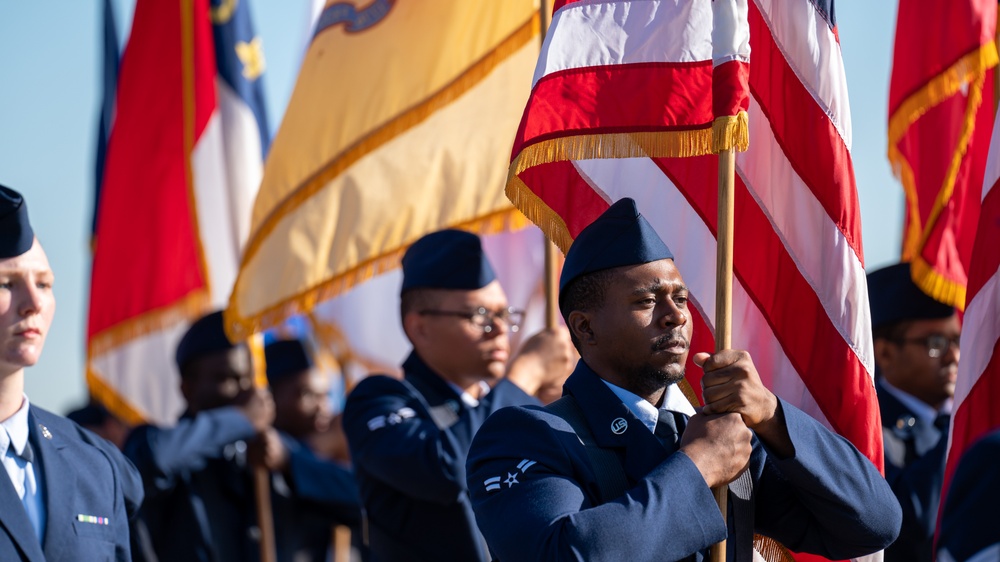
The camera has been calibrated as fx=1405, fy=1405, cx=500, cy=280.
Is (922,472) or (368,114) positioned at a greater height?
(368,114)

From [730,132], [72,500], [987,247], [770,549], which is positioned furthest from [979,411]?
[72,500]

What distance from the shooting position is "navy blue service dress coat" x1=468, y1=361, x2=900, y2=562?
354 centimetres

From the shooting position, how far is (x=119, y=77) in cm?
995

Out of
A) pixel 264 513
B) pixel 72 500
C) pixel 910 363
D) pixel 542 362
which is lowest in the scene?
pixel 264 513

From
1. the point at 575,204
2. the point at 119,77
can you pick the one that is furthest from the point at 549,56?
the point at 119,77

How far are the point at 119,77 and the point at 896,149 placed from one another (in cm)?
568

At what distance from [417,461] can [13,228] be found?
1778 millimetres

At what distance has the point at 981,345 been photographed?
4.72 metres

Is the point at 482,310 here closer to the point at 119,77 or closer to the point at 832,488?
the point at 832,488

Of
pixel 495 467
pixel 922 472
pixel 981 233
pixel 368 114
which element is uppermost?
pixel 368 114

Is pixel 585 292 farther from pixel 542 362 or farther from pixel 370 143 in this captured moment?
pixel 370 143

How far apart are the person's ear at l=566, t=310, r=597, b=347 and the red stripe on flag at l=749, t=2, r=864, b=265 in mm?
1098

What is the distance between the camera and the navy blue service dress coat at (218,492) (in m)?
7.33

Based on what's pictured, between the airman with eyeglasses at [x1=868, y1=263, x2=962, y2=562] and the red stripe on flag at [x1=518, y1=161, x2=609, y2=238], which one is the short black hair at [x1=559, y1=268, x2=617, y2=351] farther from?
the airman with eyeglasses at [x1=868, y1=263, x2=962, y2=562]
